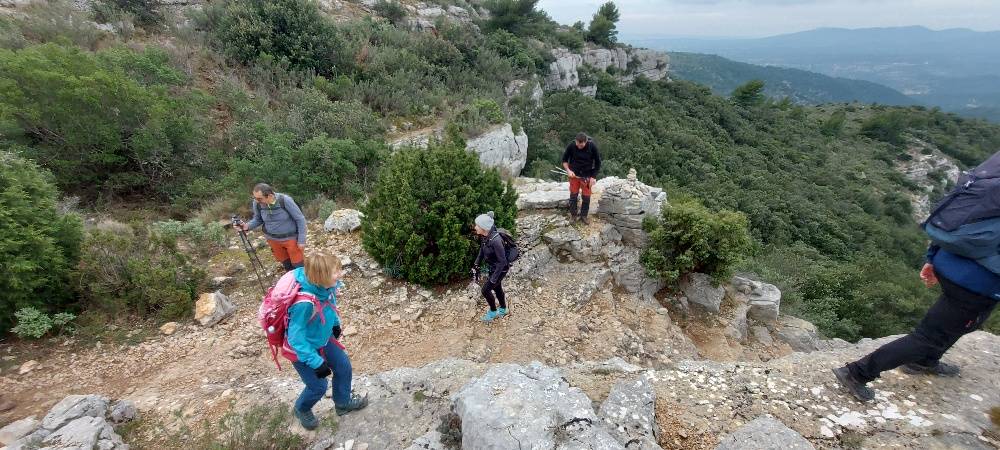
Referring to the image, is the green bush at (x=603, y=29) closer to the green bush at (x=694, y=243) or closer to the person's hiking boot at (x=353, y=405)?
the green bush at (x=694, y=243)

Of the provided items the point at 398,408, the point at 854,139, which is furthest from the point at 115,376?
the point at 854,139

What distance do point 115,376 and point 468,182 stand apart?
4691 millimetres

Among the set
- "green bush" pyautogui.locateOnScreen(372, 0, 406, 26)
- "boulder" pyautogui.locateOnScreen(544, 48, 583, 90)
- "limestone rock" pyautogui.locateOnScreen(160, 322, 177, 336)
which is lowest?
"limestone rock" pyautogui.locateOnScreen(160, 322, 177, 336)

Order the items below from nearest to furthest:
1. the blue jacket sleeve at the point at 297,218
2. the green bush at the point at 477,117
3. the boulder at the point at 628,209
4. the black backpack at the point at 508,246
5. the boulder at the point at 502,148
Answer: the black backpack at the point at 508,246, the blue jacket sleeve at the point at 297,218, the boulder at the point at 628,209, the boulder at the point at 502,148, the green bush at the point at 477,117

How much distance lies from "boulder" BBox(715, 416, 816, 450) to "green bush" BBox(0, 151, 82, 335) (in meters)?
6.94

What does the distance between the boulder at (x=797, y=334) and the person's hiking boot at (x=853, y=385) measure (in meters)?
4.30

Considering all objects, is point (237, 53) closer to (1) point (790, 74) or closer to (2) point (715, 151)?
(2) point (715, 151)

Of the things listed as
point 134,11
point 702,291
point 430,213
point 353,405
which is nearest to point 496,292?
point 430,213

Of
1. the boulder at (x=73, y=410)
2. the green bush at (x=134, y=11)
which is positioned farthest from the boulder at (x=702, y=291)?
the green bush at (x=134, y=11)

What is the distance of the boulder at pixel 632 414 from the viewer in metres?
3.19

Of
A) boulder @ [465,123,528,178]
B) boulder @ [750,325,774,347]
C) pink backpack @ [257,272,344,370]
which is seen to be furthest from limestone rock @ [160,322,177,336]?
boulder @ [750,325,774,347]

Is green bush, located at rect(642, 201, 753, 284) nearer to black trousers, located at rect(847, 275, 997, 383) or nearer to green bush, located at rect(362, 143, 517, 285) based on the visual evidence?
green bush, located at rect(362, 143, 517, 285)

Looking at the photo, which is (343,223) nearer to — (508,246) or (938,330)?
(508,246)

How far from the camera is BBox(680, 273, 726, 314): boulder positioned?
295 inches
